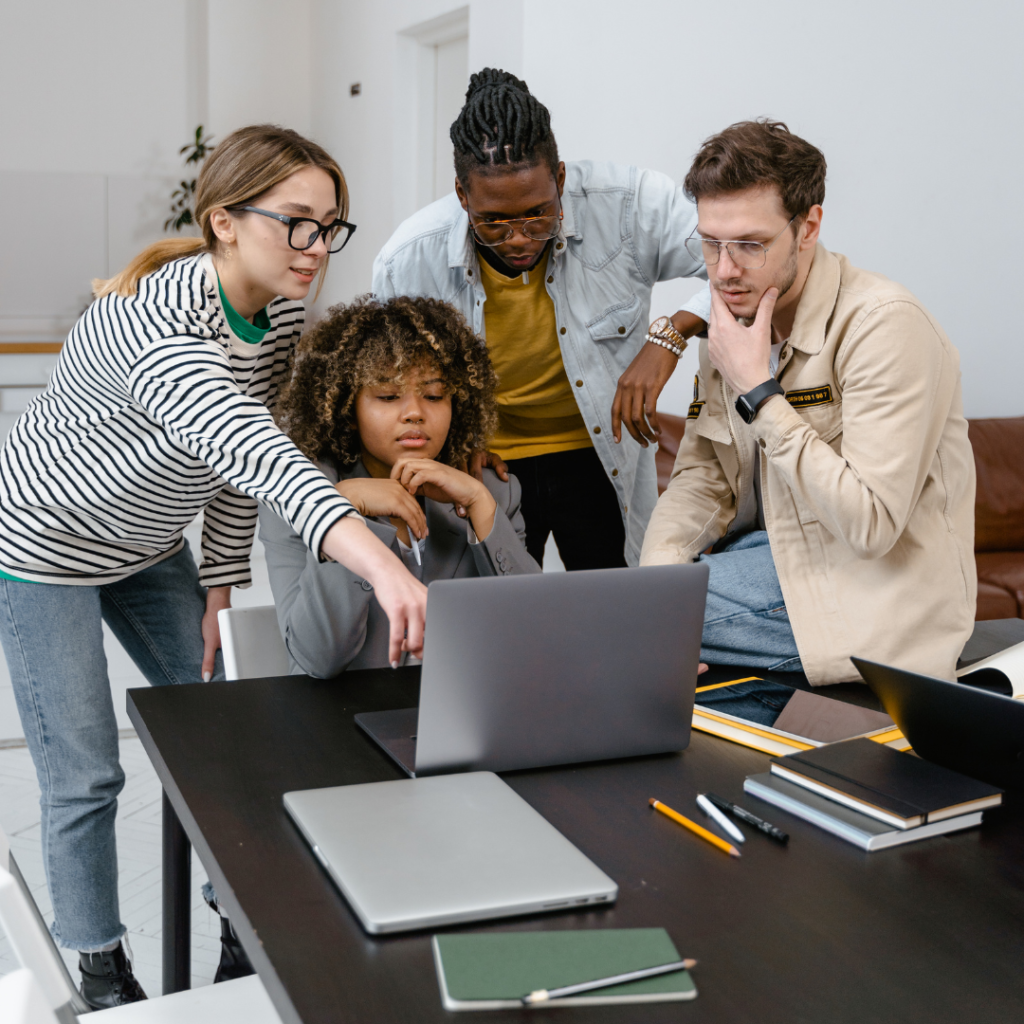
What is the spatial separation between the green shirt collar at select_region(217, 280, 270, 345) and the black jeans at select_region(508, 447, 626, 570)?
2.24 feet

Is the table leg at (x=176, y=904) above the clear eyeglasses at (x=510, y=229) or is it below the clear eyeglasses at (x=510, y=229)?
below

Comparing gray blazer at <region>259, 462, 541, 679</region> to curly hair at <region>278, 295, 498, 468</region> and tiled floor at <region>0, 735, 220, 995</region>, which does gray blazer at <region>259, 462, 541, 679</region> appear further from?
tiled floor at <region>0, 735, 220, 995</region>

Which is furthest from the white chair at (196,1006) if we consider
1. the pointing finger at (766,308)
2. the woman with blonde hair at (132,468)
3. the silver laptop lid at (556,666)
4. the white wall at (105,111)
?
the white wall at (105,111)

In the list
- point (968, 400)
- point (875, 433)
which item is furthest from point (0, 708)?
point (968, 400)

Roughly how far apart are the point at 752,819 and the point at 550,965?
323 mm

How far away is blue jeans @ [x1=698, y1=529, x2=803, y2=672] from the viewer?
1.44 m

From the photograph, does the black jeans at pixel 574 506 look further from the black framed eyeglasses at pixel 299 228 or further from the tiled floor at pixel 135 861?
the tiled floor at pixel 135 861

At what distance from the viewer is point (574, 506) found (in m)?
2.15

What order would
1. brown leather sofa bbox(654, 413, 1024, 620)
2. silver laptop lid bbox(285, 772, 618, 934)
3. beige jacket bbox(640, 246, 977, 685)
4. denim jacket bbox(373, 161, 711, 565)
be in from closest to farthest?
silver laptop lid bbox(285, 772, 618, 934) < beige jacket bbox(640, 246, 977, 685) < denim jacket bbox(373, 161, 711, 565) < brown leather sofa bbox(654, 413, 1024, 620)

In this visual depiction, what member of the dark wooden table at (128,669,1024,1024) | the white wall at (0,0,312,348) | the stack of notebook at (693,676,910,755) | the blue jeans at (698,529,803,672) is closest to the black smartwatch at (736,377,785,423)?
the blue jeans at (698,529,803,672)

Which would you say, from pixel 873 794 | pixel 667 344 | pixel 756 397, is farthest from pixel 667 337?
pixel 873 794

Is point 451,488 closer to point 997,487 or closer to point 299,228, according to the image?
point 299,228

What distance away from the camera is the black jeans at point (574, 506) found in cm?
212

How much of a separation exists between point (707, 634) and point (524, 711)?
0.50 meters
